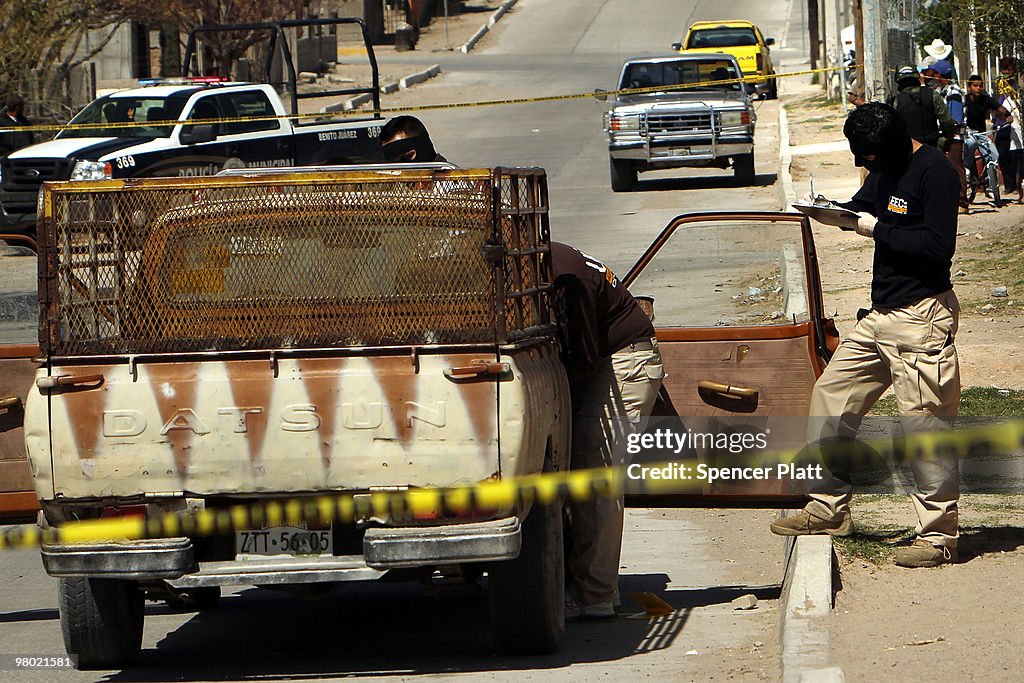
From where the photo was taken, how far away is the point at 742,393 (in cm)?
738

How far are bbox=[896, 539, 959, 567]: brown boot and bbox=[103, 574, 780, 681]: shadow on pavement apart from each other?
68 centimetres

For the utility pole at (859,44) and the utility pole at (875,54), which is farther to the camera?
the utility pole at (859,44)

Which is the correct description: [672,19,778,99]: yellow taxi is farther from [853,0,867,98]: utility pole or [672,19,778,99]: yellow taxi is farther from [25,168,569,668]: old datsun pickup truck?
[25,168,569,668]: old datsun pickup truck

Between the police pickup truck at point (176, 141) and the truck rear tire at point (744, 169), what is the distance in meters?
5.53

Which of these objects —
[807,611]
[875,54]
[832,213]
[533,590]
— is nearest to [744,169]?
Answer: [875,54]

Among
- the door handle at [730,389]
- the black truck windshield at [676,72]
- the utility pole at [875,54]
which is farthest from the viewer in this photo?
the black truck windshield at [676,72]

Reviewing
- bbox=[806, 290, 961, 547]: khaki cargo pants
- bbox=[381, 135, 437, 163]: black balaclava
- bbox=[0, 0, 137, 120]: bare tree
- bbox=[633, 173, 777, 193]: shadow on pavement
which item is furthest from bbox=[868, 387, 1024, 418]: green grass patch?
bbox=[0, 0, 137, 120]: bare tree

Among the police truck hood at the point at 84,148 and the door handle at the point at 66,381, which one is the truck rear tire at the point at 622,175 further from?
the door handle at the point at 66,381

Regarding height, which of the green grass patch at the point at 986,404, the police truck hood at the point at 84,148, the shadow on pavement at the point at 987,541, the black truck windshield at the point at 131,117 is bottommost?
the shadow on pavement at the point at 987,541

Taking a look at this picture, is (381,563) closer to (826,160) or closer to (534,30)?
(826,160)

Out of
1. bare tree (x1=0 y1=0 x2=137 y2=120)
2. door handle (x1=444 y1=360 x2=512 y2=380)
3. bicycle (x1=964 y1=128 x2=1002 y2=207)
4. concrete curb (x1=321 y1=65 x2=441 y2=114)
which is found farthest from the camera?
concrete curb (x1=321 y1=65 x2=441 y2=114)

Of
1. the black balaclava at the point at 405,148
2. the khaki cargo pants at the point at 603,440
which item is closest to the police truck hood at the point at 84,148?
the black balaclava at the point at 405,148

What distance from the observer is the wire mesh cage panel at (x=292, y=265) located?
234 inches

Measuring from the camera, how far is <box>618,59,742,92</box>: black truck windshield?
25859mm
